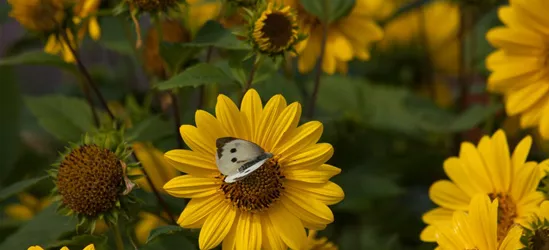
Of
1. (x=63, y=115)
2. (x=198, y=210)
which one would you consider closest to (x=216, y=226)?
(x=198, y=210)

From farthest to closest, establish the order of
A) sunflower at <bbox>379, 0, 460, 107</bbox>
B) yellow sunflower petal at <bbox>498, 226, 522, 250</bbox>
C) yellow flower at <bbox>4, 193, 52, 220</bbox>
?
sunflower at <bbox>379, 0, 460, 107</bbox>, yellow flower at <bbox>4, 193, 52, 220</bbox>, yellow sunflower petal at <bbox>498, 226, 522, 250</bbox>

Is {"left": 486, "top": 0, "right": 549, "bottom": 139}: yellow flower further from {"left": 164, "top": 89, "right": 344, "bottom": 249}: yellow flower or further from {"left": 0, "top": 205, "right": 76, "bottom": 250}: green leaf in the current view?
{"left": 0, "top": 205, "right": 76, "bottom": 250}: green leaf

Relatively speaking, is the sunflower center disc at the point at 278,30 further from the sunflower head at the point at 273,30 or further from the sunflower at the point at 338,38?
the sunflower at the point at 338,38

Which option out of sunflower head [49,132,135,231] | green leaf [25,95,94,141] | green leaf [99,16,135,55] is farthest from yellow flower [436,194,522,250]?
green leaf [99,16,135,55]

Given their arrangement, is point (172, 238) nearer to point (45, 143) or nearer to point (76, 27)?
point (76, 27)

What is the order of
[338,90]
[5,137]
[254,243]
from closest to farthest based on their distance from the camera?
1. [254,243]
2. [5,137]
3. [338,90]

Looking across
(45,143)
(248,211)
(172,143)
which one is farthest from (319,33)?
(45,143)
